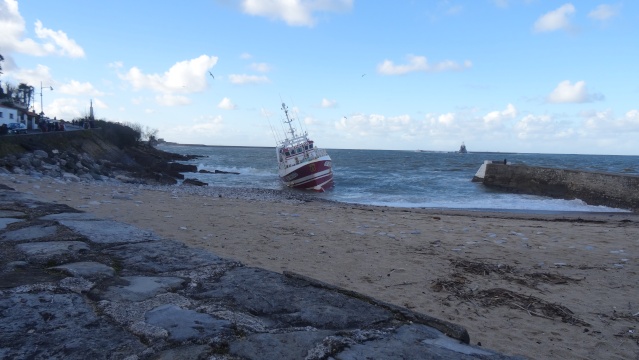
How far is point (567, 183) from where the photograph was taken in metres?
22.4

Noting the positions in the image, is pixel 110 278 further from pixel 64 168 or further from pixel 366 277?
pixel 64 168

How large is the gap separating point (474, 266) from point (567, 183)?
64.9ft

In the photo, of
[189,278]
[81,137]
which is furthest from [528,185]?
[81,137]

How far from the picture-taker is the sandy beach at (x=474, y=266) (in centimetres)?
364

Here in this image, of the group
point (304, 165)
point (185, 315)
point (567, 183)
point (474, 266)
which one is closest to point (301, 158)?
point (304, 165)

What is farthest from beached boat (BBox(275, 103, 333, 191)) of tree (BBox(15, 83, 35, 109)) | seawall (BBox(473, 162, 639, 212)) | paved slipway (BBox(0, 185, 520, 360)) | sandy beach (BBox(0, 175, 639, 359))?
tree (BBox(15, 83, 35, 109))

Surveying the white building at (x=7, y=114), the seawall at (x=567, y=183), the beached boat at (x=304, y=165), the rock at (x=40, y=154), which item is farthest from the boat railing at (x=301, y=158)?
the white building at (x=7, y=114)

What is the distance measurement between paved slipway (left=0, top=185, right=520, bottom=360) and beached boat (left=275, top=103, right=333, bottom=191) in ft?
83.8

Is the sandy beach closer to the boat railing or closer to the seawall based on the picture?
the seawall

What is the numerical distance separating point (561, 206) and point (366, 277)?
680 inches

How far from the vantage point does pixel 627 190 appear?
59.7 ft

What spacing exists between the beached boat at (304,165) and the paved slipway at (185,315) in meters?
25.5

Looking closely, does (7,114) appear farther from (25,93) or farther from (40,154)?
(25,93)

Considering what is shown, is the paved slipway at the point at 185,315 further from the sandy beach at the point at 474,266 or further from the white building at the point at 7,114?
the white building at the point at 7,114
